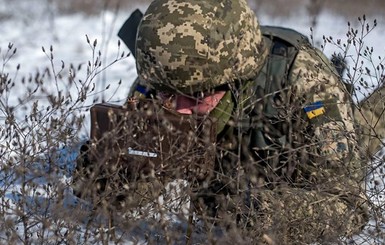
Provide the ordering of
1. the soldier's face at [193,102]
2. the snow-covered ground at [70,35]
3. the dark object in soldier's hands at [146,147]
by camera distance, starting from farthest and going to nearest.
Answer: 1. the snow-covered ground at [70,35]
2. the soldier's face at [193,102]
3. the dark object in soldier's hands at [146,147]

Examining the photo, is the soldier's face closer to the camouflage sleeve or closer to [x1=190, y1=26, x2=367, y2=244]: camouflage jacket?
[x1=190, y1=26, x2=367, y2=244]: camouflage jacket

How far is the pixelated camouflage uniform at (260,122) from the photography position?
289 centimetres

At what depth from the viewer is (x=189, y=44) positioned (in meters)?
3.48

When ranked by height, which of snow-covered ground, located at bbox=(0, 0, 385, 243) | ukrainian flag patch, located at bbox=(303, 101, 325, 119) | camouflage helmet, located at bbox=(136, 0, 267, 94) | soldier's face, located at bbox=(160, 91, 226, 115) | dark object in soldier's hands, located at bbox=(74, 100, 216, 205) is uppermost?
snow-covered ground, located at bbox=(0, 0, 385, 243)

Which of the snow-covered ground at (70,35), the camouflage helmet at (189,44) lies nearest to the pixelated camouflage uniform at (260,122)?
the camouflage helmet at (189,44)

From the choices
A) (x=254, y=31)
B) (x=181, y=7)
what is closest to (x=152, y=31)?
(x=181, y=7)

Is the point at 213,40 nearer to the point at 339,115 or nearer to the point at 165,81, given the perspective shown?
the point at 165,81

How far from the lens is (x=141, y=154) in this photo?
2.93 meters

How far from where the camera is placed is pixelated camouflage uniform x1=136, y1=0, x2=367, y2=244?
9.47 ft

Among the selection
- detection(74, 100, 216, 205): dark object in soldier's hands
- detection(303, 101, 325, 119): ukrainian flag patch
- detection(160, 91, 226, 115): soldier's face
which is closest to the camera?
detection(74, 100, 216, 205): dark object in soldier's hands

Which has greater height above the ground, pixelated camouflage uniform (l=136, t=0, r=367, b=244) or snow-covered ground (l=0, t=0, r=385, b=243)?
snow-covered ground (l=0, t=0, r=385, b=243)

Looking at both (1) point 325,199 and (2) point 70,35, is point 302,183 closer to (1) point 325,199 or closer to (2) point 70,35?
(1) point 325,199

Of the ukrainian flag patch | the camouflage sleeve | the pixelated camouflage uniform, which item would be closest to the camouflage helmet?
the pixelated camouflage uniform

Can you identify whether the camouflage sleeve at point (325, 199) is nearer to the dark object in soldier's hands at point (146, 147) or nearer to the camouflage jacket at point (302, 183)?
the camouflage jacket at point (302, 183)
